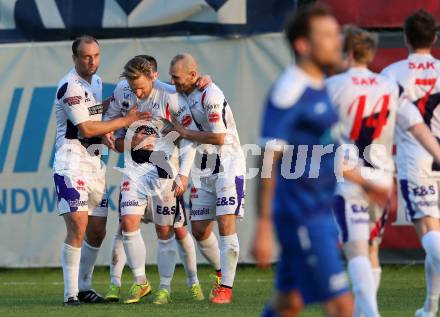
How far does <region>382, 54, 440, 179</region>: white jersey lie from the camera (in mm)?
8047

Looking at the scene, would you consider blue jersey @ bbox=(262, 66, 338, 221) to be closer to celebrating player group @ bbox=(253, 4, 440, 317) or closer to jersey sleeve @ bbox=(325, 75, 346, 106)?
celebrating player group @ bbox=(253, 4, 440, 317)

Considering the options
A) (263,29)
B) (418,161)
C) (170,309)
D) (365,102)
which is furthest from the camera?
(263,29)

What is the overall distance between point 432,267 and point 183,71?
2.87 m

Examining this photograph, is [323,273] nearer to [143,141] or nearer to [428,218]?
[428,218]

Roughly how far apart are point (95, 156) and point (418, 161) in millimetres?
3228

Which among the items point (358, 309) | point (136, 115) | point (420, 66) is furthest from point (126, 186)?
point (358, 309)

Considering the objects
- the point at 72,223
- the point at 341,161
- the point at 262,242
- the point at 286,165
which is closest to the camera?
the point at 262,242

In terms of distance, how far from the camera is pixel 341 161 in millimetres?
6672

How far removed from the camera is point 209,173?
1020 cm

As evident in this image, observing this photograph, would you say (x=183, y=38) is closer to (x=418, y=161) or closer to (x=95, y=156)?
(x=95, y=156)

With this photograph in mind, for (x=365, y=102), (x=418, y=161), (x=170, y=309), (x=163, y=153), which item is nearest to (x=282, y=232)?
(x=365, y=102)

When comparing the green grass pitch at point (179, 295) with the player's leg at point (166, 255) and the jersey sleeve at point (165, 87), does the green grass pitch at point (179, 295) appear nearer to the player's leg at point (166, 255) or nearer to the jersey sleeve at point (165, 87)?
the player's leg at point (166, 255)

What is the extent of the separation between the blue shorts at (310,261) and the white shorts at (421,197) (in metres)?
2.85

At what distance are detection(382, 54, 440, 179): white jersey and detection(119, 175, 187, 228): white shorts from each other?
2.52 meters
